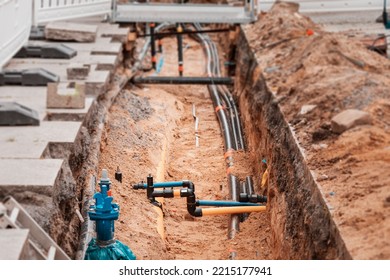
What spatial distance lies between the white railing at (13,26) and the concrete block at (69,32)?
0.36 meters

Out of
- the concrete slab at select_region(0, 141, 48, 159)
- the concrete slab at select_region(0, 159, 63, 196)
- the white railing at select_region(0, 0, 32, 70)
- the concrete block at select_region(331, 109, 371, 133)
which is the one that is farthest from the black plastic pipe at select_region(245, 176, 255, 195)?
the white railing at select_region(0, 0, 32, 70)

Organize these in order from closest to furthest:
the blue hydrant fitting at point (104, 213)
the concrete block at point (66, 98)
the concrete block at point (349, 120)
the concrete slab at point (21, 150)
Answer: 1. the blue hydrant fitting at point (104, 213)
2. the concrete slab at point (21, 150)
3. the concrete block at point (349, 120)
4. the concrete block at point (66, 98)

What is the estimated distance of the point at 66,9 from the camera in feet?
46.8

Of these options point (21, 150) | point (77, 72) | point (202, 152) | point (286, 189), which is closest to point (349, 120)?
point (286, 189)

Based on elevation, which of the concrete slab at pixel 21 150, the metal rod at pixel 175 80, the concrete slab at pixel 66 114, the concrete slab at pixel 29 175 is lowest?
the metal rod at pixel 175 80

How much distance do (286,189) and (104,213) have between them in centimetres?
231

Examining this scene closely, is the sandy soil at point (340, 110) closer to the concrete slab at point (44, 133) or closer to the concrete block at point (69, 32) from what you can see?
the concrete slab at point (44, 133)

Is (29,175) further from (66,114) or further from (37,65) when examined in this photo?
(37,65)

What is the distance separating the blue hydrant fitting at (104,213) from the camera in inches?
262

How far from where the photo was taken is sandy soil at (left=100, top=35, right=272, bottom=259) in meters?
8.48

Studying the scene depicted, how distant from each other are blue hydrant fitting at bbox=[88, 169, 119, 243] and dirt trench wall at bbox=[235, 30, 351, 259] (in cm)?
149

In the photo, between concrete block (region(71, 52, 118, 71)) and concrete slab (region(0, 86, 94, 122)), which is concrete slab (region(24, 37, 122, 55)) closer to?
concrete block (region(71, 52, 118, 71))

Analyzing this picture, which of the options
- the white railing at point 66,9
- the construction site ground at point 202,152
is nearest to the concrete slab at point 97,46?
the construction site ground at point 202,152
